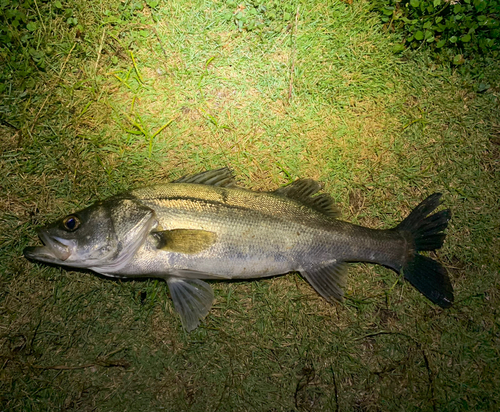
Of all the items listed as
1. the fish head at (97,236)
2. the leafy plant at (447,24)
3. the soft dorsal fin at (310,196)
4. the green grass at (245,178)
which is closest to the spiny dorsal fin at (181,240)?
the fish head at (97,236)

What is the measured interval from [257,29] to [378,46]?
1374 mm

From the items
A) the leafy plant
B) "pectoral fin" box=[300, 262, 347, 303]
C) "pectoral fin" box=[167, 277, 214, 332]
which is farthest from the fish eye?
the leafy plant

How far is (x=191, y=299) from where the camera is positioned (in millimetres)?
3088

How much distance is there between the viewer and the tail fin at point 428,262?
3.25 metres

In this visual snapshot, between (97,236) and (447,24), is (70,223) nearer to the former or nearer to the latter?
(97,236)

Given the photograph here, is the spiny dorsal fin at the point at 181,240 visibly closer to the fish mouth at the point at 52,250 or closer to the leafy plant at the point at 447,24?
the fish mouth at the point at 52,250

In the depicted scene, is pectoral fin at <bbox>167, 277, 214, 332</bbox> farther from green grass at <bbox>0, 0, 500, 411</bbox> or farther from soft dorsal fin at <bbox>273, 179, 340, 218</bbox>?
soft dorsal fin at <bbox>273, 179, 340, 218</bbox>

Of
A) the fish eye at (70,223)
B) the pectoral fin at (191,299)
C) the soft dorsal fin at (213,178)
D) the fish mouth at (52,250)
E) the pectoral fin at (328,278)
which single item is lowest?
the pectoral fin at (191,299)

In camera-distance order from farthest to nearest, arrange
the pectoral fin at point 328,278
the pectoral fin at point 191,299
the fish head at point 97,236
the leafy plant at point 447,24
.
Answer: the leafy plant at point 447,24, the pectoral fin at point 328,278, the pectoral fin at point 191,299, the fish head at point 97,236

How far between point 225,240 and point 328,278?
1105 millimetres

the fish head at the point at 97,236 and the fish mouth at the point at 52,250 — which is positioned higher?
the fish head at the point at 97,236

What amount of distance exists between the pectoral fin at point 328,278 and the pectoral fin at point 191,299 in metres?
0.95

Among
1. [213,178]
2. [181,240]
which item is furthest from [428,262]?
[181,240]

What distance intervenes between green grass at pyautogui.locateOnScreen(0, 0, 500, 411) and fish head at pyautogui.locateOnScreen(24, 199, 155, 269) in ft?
2.04
